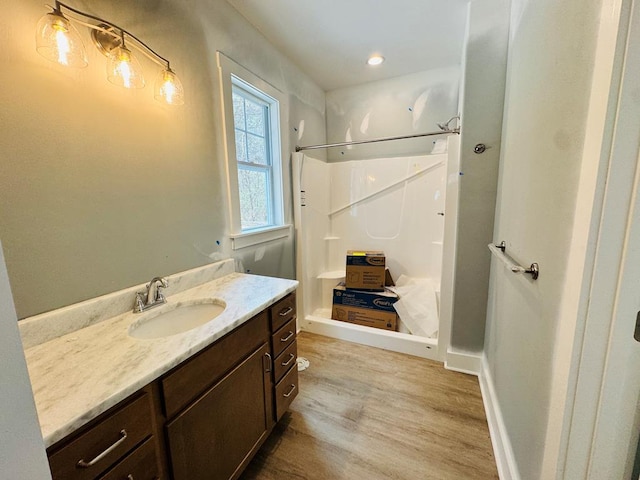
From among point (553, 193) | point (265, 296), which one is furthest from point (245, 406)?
point (553, 193)

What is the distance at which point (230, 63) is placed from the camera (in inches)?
65.9

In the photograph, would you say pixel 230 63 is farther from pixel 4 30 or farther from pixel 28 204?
pixel 28 204

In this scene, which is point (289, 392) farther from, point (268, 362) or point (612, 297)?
point (612, 297)

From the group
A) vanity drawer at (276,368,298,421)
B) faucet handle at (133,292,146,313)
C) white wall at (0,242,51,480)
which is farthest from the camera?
vanity drawer at (276,368,298,421)

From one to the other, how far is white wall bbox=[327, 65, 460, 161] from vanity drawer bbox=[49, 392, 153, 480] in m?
2.91

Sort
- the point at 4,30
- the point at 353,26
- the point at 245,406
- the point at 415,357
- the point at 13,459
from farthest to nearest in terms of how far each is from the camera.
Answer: the point at 415,357 → the point at 353,26 → the point at 245,406 → the point at 4,30 → the point at 13,459

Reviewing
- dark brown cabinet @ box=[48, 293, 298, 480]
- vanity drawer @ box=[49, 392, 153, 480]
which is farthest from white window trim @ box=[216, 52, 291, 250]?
vanity drawer @ box=[49, 392, 153, 480]

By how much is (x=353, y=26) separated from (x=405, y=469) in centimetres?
276

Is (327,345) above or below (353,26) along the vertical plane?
below

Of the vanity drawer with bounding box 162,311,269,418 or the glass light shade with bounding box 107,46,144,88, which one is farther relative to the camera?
the glass light shade with bounding box 107,46,144,88

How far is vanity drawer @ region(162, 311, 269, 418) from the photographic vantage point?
84 cm

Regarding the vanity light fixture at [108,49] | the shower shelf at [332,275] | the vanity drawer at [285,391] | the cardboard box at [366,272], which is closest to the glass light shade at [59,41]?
the vanity light fixture at [108,49]

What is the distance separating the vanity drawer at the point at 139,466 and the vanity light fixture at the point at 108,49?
4.28 feet

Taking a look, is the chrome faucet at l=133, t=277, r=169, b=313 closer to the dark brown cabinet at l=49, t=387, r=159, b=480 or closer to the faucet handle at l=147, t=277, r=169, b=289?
the faucet handle at l=147, t=277, r=169, b=289
